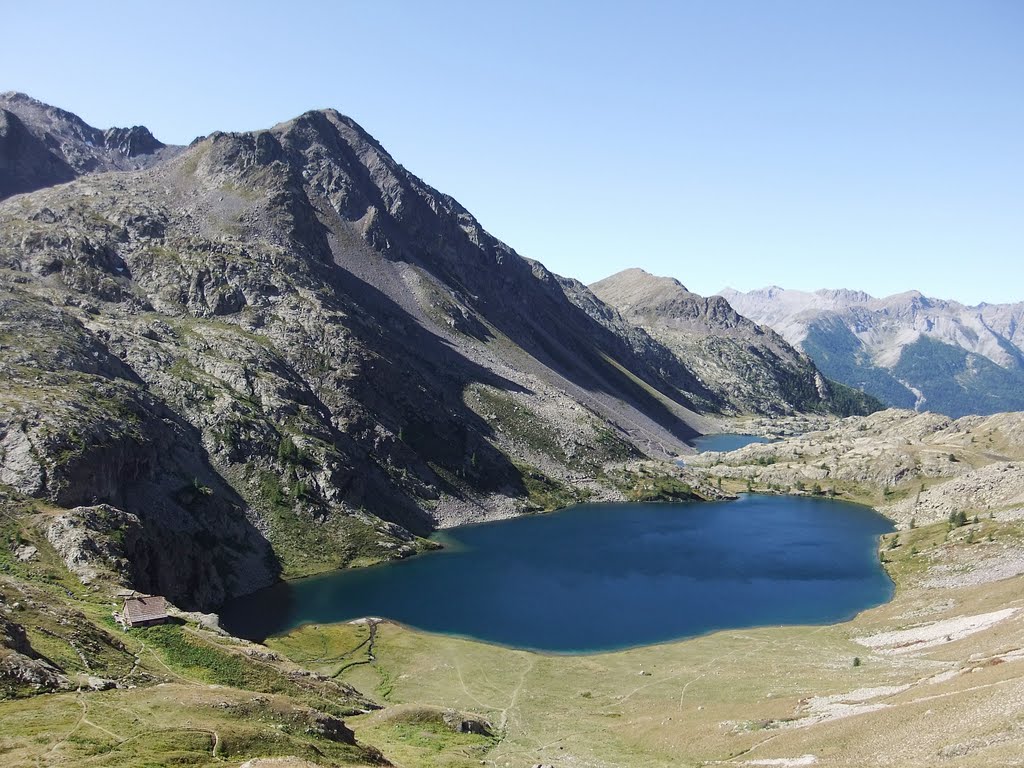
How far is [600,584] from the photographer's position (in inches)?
5074

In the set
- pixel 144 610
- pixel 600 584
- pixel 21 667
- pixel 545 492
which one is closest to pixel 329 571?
pixel 600 584

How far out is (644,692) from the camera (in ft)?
256

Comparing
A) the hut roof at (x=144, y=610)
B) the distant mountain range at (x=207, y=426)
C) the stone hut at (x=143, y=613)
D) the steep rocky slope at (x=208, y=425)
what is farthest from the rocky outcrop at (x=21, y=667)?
the steep rocky slope at (x=208, y=425)

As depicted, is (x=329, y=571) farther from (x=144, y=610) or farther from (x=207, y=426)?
(x=144, y=610)

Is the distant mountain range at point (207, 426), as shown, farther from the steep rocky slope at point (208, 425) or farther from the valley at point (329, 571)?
the valley at point (329, 571)

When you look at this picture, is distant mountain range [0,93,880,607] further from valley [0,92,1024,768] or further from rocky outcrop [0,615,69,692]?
rocky outcrop [0,615,69,692]

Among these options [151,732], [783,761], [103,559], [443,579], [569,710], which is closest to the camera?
[151,732]

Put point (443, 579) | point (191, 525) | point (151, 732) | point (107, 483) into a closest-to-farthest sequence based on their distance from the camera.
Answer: point (151, 732)
point (107, 483)
point (191, 525)
point (443, 579)

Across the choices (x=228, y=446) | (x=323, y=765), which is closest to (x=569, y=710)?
(x=323, y=765)

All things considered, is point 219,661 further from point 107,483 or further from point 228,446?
point 228,446

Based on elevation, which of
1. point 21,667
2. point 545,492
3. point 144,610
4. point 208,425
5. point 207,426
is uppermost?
point 208,425

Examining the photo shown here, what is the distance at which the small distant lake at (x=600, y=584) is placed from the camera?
353 feet

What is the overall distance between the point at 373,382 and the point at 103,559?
105688 millimetres

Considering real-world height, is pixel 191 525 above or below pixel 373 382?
below
